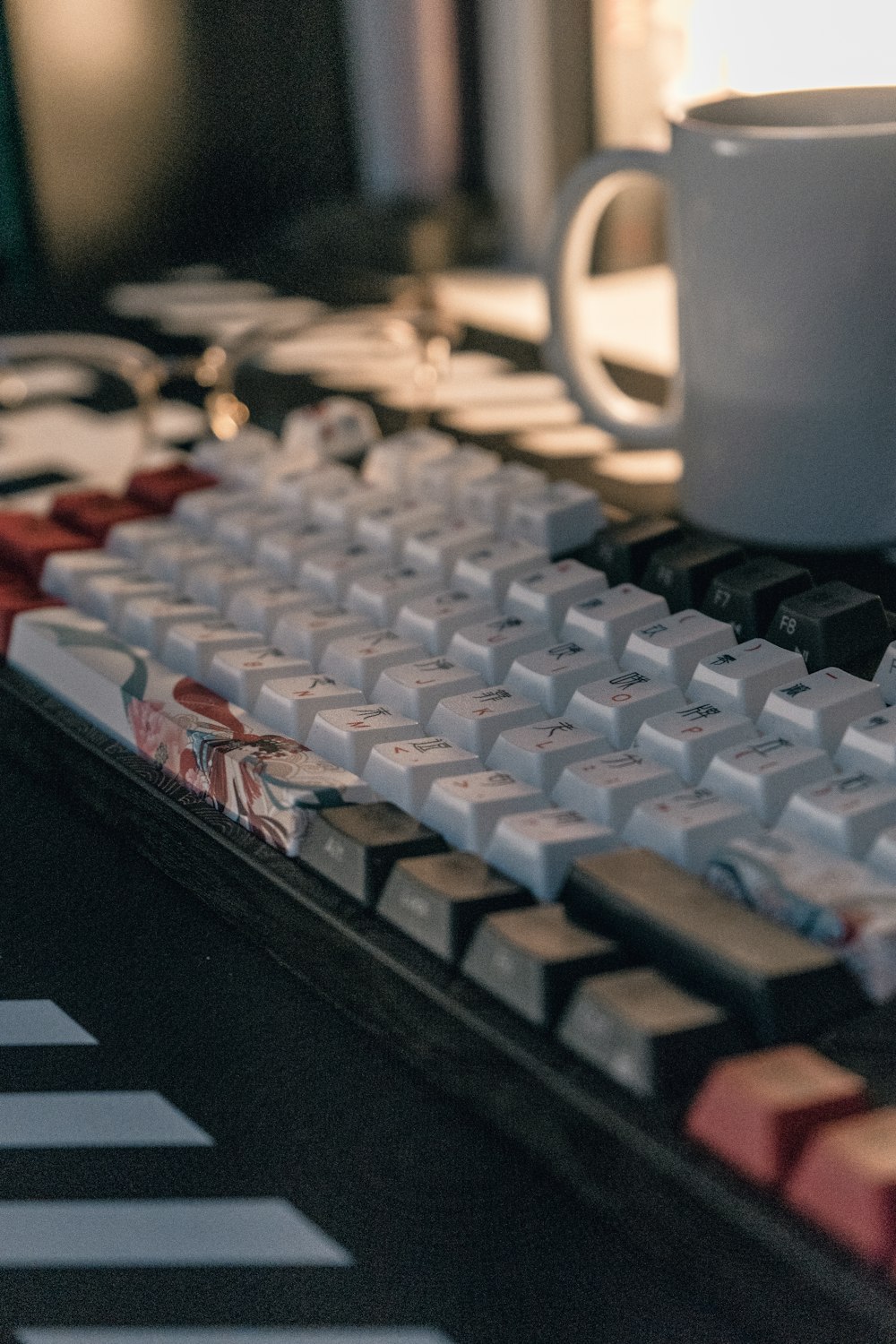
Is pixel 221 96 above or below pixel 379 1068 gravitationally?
above

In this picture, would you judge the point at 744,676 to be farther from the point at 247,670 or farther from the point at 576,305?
the point at 576,305

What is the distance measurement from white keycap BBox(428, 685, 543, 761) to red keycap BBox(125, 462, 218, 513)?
221 mm

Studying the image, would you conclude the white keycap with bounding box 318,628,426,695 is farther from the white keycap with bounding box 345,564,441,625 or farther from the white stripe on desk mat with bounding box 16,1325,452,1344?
the white stripe on desk mat with bounding box 16,1325,452,1344

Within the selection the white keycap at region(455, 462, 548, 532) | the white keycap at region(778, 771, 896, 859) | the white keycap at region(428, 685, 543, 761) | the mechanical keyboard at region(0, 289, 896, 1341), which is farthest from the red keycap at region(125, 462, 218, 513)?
the white keycap at region(778, 771, 896, 859)

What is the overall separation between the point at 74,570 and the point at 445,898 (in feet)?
0.86

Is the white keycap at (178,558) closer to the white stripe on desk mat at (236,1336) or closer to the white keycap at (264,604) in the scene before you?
the white keycap at (264,604)

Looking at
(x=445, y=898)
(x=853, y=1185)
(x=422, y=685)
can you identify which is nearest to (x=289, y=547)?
(x=422, y=685)

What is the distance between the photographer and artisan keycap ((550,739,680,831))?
0.38 meters

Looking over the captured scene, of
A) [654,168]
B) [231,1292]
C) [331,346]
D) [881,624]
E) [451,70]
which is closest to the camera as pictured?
[231,1292]

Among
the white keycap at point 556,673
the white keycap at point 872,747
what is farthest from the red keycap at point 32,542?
the white keycap at point 872,747

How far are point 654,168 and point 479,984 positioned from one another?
0.36 meters

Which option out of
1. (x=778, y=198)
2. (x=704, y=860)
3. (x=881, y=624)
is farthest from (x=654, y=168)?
(x=704, y=860)

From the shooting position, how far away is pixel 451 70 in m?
1.13

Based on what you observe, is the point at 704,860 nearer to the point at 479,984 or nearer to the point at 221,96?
the point at 479,984
